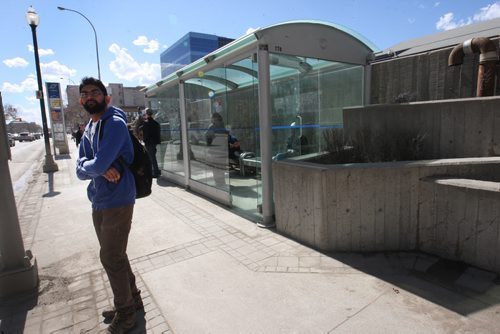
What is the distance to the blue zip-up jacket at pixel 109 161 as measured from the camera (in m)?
2.30

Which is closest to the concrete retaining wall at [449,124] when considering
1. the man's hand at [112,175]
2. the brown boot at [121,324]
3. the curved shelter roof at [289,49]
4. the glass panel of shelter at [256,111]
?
the glass panel of shelter at [256,111]

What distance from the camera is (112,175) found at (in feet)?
7.70

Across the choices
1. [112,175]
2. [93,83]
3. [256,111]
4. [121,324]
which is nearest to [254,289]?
[121,324]

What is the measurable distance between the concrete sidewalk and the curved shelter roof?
102 inches

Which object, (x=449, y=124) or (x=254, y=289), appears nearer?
(x=254, y=289)

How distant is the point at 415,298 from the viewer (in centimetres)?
276

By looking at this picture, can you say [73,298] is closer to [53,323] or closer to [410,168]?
[53,323]

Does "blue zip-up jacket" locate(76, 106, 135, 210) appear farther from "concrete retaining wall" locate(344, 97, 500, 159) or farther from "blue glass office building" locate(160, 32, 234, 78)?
"blue glass office building" locate(160, 32, 234, 78)

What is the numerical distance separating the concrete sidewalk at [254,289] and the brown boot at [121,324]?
88 millimetres

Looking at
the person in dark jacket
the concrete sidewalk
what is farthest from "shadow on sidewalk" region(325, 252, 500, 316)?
the person in dark jacket

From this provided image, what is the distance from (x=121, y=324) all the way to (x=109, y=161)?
131 cm

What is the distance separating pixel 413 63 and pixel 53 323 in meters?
5.75

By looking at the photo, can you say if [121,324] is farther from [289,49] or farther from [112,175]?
[289,49]

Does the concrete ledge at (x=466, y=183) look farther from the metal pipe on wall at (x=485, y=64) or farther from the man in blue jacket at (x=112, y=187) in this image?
the man in blue jacket at (x=112, y=187)
